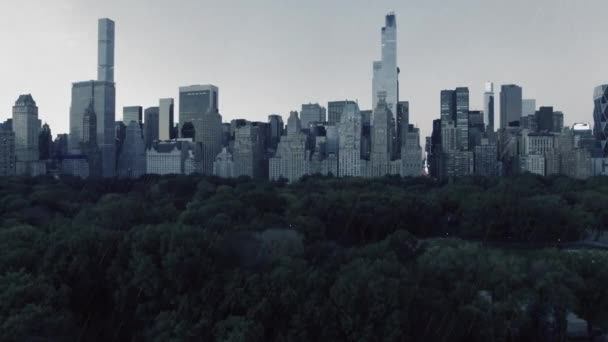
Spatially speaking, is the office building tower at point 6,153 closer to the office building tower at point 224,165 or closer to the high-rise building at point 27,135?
the high-rise building at point 27,135

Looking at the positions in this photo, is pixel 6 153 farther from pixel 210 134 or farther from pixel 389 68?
pixel 389 68

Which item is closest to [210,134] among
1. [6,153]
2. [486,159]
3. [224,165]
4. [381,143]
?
[224,165]

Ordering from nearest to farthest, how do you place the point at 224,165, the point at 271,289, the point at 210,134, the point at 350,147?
the point at 271,289 < the point at 350,147 < the point at 224,165 < the point at 210,134

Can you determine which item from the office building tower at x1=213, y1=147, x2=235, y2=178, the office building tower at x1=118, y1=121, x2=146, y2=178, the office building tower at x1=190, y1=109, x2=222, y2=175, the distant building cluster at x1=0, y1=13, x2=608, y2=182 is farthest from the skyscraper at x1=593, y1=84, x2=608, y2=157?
the office building tower at x1=118, y1=121, x2=146, y2=178

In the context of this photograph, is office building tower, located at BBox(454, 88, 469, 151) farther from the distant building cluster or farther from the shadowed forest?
the shadowed forest

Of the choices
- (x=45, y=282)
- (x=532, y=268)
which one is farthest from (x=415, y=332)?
(x=45, y=282)
